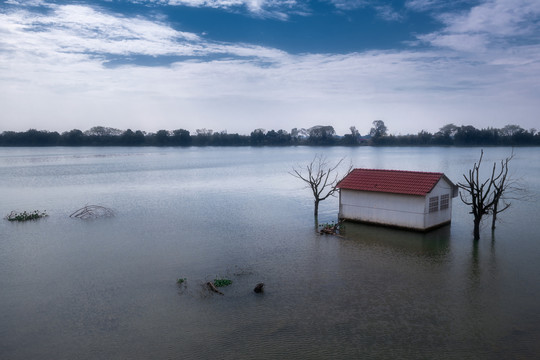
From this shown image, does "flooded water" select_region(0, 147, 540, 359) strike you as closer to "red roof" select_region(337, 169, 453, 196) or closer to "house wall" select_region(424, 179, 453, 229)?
"house wall" select_region(424, 179, 453, 229)

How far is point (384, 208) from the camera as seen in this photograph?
24.7m

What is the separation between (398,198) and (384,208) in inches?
47.5

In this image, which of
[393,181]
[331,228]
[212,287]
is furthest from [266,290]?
[393,181]

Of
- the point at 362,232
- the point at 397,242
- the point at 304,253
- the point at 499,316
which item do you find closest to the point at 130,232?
the point at 304,253

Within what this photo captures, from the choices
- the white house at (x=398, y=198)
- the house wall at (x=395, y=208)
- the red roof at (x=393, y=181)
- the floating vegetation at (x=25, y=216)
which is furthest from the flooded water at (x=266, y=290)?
the red roof at (x=393, y=181)

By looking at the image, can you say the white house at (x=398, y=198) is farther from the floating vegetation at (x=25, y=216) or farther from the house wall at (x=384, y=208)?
the floating vegetation at (x=25, y=216)

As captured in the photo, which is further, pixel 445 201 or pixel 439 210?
pixel 445 201

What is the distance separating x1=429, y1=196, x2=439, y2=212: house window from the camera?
23.8 metres

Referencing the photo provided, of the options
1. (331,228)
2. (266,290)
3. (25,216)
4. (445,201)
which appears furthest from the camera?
(25,216)

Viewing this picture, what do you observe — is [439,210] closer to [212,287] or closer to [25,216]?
[212,287]

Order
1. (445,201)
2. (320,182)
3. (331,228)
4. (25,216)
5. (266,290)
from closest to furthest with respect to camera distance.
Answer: (266,290)
(331,228)
(445,201)
(25,216)
(320,182)

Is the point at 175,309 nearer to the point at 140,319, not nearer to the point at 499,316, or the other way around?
the point at 140,319

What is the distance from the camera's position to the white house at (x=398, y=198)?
76.6 feet

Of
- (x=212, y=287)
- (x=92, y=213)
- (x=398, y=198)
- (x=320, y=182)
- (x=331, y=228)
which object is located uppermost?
(x=398, y=198)
